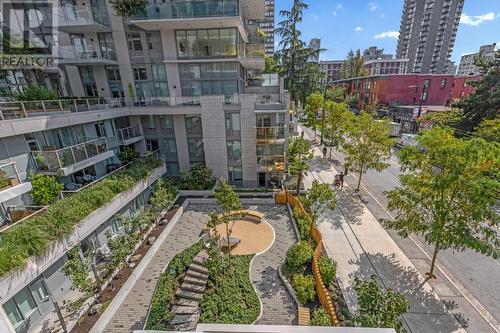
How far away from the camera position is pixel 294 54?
3828 cm

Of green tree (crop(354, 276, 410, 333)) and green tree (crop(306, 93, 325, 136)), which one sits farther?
green tree (crop(306, 93, 325, 136))

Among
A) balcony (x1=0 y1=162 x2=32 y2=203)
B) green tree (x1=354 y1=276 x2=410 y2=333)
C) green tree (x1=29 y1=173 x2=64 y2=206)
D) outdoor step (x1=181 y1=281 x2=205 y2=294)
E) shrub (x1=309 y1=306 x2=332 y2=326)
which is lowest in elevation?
outdoor step (x1=181 y1=281 x2=205 y2=294)

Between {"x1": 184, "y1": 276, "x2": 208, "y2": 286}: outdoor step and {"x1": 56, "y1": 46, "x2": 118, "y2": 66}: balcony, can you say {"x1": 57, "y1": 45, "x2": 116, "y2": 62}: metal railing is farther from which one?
{"x1": 184, "y1": 276, "x2": 208, "y2": 286}: outdoor step

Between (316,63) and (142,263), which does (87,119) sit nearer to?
(142,263)

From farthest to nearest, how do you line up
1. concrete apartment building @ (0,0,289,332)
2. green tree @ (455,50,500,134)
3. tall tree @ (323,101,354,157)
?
1. tall tree @ (323,101,354,157)
2. green tree @ (455,50,500,134)
3. concrete apartment building @ (0,0,289,332)

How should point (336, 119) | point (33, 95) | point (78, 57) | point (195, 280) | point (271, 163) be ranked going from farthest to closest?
1. point (336, 119)
2. point (271, 163)
3. point (78, 57)
4. point (33, 95)
5. point (195, 280)

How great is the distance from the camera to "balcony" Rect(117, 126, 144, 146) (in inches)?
786

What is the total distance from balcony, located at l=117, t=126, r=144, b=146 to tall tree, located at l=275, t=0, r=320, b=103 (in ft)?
92.8

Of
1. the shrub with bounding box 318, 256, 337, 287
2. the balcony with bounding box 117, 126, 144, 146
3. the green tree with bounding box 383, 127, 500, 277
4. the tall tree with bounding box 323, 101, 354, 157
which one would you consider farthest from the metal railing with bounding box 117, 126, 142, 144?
the tall tree with bounding box 323, 101, 354, 157

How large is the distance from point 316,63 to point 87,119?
36.3m

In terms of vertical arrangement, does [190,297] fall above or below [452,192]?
below

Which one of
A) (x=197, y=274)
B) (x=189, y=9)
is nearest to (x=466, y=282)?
(x=197, y=274)

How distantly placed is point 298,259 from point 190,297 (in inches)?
229

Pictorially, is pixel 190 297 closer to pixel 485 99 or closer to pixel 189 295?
pixel 189 295
